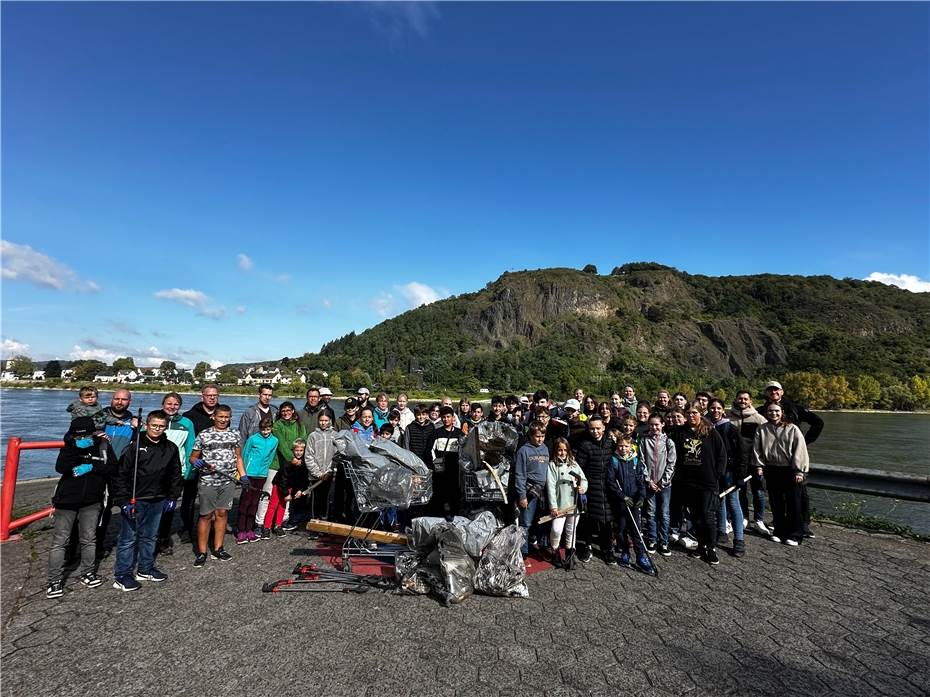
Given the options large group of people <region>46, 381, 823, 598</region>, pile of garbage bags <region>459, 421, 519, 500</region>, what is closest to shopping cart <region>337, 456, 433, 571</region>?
large group of people <region>46, 381, 823, 598</region>

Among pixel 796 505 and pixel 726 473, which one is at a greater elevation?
pixel 726 473

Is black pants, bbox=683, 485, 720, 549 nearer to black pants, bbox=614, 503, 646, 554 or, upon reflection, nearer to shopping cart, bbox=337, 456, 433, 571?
black pants, bbox=614, 503, 646, 554

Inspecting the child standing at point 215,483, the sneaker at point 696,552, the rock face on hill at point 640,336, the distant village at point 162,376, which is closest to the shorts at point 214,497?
the child standing at point 215,483

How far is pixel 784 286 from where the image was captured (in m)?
197

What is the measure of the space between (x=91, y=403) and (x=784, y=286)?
792ft

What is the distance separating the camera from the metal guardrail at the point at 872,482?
6.09 metres

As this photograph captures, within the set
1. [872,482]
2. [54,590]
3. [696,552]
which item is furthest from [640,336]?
[54,590]

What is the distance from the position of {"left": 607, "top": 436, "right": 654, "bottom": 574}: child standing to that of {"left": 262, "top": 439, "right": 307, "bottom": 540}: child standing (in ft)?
13.2

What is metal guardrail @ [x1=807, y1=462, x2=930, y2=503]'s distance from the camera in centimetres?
609

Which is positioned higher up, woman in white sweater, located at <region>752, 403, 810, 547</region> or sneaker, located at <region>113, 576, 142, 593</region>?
woman in white sweater, located at <region>752, 403, 810, 547</region>

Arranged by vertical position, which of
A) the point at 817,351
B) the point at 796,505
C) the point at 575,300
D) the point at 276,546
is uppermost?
the point at 575,300

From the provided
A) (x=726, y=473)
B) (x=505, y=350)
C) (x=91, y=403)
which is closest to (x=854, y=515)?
(x=726, y=473)

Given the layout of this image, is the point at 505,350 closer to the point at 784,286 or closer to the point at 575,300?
the point at 575,300

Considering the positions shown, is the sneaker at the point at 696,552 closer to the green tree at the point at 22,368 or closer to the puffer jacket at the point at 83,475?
the puffer jacket at the point at 83,475
